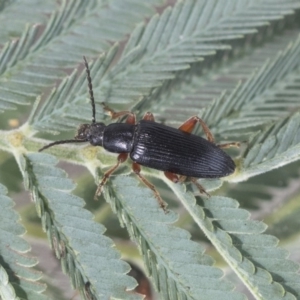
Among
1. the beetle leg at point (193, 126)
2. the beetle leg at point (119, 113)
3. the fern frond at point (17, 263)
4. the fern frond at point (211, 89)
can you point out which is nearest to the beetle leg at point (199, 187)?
the beetle leg at point (193, 126)

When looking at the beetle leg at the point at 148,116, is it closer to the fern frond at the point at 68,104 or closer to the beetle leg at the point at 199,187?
the fern frond at the point at 68,104

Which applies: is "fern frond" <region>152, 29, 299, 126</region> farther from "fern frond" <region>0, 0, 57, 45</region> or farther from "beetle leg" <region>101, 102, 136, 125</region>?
"fern frond" <region>0, 0, 57, 45</region>

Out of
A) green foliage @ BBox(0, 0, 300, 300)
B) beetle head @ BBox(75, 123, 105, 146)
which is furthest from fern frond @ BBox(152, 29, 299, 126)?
beetle head @ BBox(75, 123, 105, 146)

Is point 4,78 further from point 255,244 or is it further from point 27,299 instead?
point 255,244

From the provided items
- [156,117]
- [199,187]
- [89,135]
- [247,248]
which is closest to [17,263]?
[89,135]

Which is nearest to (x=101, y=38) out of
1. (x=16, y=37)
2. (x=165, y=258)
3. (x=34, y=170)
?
(x=16, y=37)
